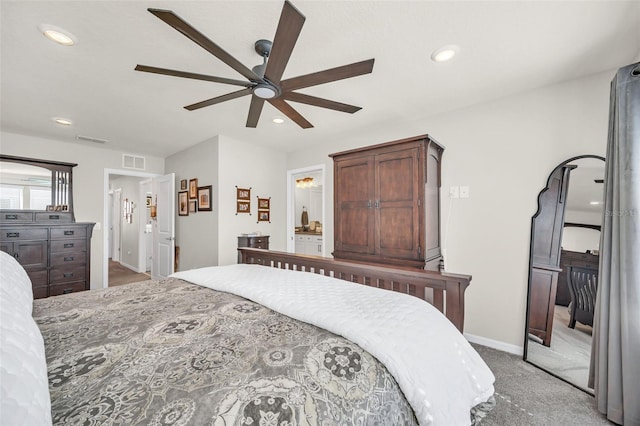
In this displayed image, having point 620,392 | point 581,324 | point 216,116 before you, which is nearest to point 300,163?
point 216,116

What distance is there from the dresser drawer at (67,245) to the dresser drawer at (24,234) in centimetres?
14

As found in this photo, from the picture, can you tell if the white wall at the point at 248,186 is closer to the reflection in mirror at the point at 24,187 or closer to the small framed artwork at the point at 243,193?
the small framed artwork at the point at 243,193

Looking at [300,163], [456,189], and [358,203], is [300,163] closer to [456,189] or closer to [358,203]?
[358,203]

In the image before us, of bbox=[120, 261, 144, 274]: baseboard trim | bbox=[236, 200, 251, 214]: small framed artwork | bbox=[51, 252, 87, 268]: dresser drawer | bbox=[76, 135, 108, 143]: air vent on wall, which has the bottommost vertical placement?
bbox=[120, 261, 144, 274]: baseboard trim

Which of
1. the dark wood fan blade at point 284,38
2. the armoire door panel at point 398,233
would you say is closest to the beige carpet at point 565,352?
the armoire door panel at point 398,233

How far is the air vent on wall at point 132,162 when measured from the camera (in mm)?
4634

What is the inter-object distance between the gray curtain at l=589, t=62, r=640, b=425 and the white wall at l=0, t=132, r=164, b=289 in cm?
595

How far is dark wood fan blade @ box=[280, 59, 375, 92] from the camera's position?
1.58 m

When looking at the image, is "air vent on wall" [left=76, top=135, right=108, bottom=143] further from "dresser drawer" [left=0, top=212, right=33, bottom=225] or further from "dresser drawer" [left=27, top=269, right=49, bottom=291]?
"dresser drawer" [left=27, top=269, right=49, bottom=291]

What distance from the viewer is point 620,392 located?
A: 160 centimetres

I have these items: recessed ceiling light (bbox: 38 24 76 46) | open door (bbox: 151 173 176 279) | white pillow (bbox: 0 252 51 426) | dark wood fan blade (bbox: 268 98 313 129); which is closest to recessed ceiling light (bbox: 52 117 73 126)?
open door (bbox: 151 173 176 279)

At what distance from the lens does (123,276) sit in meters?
5.66

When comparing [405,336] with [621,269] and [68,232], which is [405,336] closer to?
[621,269]

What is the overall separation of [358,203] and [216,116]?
6.51 feet
